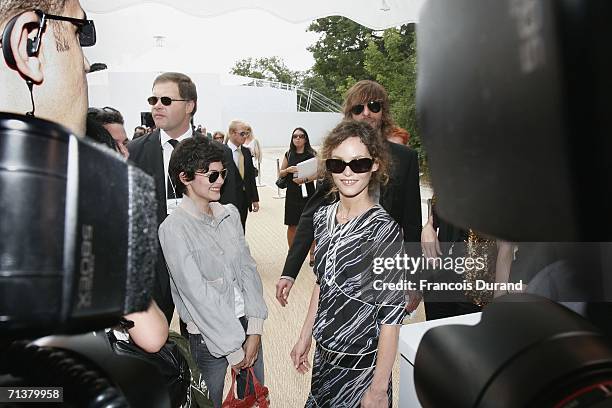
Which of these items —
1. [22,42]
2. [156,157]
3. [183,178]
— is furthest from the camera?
[183,178]

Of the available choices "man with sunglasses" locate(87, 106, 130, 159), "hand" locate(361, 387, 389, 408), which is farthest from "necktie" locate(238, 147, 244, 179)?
Result: "hand" locate(361, 387, 389, 408)

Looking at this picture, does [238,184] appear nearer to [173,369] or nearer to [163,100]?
[163,100]

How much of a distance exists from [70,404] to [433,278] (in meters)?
Answer: 1.36

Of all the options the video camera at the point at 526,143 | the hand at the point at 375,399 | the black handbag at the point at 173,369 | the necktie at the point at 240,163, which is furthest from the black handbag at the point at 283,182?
the video camera at the point at 526,143

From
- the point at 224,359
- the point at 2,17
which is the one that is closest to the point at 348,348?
the point at 224,359

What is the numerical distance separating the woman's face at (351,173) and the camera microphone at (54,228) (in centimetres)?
102

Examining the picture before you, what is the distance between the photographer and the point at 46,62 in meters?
0.53

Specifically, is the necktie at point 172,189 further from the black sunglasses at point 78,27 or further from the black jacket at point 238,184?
the black sunglasses at point 78,27

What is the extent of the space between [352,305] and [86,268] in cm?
97

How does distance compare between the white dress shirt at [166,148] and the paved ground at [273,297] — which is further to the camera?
the paved ground at [273,297]

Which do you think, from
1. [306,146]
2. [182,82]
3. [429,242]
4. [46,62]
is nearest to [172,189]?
[182,82]

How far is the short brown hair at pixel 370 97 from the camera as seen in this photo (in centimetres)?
136

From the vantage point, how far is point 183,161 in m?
1.34

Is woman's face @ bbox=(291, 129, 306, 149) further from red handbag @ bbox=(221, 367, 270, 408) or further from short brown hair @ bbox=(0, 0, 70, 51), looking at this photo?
short brown hair @ bbox=(0, 0, 70, 51)
